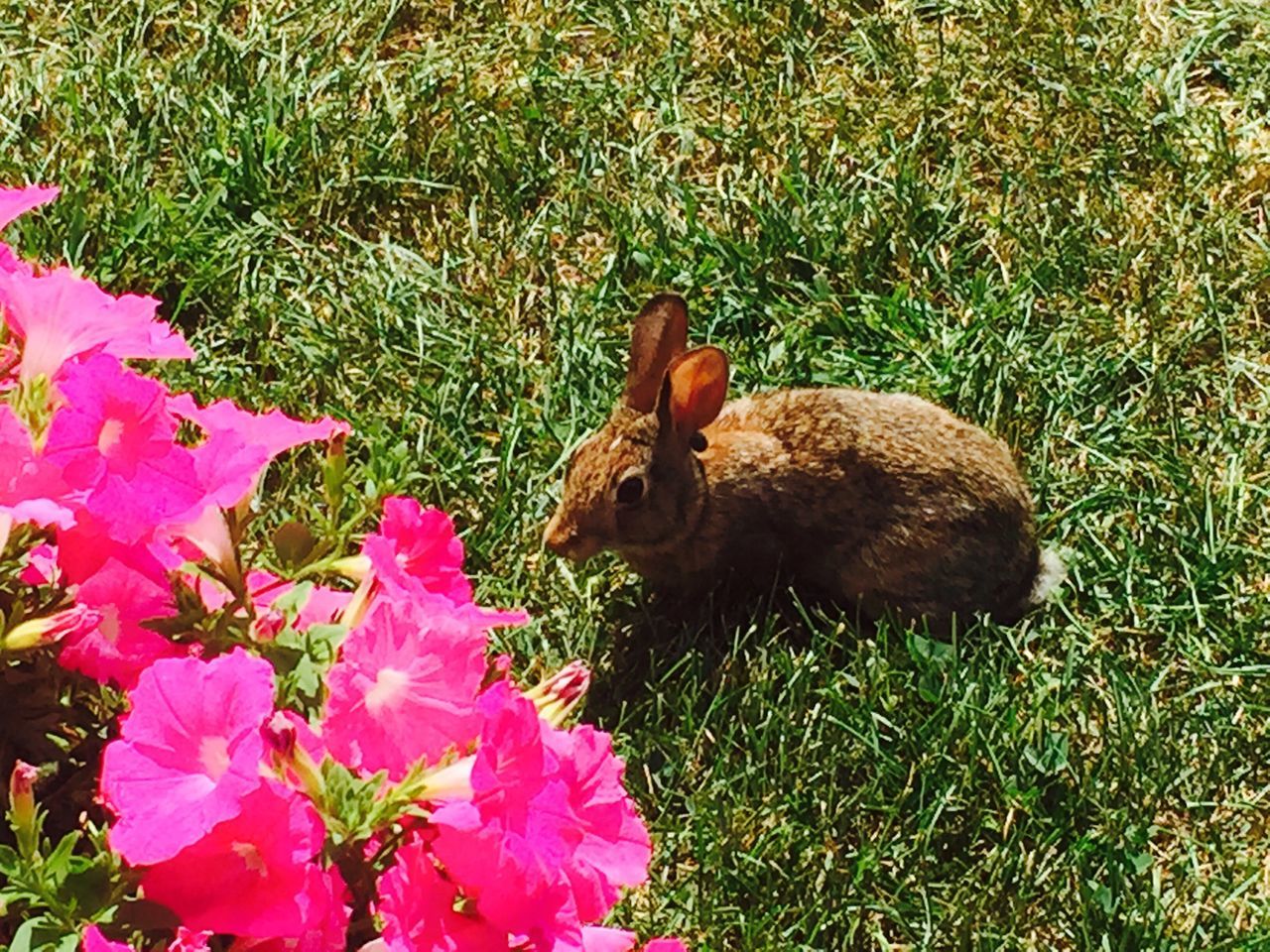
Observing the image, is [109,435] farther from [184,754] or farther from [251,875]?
[251,875]

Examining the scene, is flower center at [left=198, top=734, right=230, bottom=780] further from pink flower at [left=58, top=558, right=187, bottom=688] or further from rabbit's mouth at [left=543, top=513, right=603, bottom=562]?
rabbit's mouth at [left=543, top=513, right=603, bottom=562]

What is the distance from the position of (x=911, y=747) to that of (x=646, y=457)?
0.76 m

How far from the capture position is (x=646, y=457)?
3314 mm

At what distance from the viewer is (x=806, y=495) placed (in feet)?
11.1

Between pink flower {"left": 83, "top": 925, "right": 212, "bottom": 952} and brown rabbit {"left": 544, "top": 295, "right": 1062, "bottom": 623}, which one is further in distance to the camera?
brown rabbit {"left": 544, "top": 295, "right": 1062, "bottom": 623}

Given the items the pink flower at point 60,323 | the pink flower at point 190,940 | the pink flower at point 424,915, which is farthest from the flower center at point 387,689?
the pink flower at point 60,323

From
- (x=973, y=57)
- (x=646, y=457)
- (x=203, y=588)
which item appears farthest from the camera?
(x=973, y=57)

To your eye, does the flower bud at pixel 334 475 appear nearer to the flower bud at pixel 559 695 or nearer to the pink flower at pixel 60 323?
the pink flower at pixel 60 323

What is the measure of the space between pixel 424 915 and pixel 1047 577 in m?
2.36

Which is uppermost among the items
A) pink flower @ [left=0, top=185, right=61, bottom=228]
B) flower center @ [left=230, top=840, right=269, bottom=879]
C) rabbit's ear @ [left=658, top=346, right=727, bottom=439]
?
pink flower @ [left=0, top=185, right=61, bottom=228]

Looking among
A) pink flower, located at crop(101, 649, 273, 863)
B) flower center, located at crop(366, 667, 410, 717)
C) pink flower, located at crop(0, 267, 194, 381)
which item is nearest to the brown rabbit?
pink flower, located at crop(0, 267, 194, 381)

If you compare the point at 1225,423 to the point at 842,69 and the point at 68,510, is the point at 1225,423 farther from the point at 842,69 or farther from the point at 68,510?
the point at 68,510

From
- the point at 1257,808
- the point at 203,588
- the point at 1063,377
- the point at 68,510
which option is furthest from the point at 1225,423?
the point at 68,510

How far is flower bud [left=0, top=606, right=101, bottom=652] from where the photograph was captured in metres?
1.33
